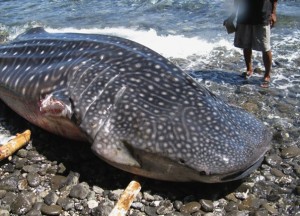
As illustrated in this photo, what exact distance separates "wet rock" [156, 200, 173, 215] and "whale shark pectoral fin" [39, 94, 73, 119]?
152 cm

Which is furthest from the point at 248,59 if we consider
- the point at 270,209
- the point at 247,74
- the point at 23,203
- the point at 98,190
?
the point at 23,203

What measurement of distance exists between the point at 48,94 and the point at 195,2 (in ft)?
34.5

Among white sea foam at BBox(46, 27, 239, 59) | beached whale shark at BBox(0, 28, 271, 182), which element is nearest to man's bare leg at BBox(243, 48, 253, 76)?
white sea foam at BBox(46, 27, 239, 59)

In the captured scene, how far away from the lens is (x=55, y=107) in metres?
5.12

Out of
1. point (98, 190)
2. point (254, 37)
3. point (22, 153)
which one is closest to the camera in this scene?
point (98, 190)

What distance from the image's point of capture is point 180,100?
4730mm

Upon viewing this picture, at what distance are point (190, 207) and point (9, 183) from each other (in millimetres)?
2220

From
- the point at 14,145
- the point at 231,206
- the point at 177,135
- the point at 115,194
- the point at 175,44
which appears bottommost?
the point at 175,44

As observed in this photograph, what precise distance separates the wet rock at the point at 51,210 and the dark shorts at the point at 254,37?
4955 millimetres

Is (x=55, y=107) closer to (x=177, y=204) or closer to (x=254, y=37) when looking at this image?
(x=177, y=204)

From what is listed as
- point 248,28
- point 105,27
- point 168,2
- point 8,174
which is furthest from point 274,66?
point 168,2

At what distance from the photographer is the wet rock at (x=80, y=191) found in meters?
4.75

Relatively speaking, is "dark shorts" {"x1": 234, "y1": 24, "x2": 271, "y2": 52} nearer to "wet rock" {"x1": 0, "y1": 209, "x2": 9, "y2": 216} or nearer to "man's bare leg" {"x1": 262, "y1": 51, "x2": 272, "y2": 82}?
"man's bare leg" {"x1": 262, "y1": 51, "x2": 272, "y2": 82}

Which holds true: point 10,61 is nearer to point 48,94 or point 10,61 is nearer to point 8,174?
point 48,94
